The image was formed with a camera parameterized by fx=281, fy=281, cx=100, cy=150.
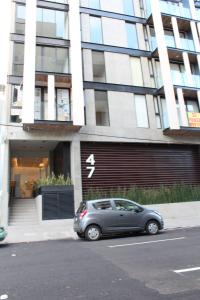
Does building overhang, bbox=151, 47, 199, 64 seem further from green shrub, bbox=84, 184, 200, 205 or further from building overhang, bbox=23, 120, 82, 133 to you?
green shrub, bbox=84, 184, 200, 205

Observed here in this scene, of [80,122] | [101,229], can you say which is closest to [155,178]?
[80,122]

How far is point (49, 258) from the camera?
7.79 meters

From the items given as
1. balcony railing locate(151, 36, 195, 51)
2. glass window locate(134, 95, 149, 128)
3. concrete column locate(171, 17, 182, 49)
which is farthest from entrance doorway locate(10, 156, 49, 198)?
concrete column locate(171, 17, 182, 49)

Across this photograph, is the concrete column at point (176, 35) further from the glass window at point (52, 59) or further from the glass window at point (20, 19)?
the glass window at point (20, 19)

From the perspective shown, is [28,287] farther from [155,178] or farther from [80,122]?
[155,178]

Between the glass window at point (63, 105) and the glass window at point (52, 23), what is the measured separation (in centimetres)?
424

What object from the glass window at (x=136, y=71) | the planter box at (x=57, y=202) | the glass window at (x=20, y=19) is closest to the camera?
the planter box at (x=57, y=202)

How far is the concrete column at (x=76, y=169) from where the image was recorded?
1711 cm

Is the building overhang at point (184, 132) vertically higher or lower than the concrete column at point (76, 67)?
lower

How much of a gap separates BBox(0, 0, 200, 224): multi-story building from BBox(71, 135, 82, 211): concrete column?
6cm

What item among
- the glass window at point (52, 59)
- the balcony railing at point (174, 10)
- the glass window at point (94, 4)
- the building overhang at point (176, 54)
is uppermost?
the glass window at point (94, 4)

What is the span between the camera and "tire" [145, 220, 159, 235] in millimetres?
11977

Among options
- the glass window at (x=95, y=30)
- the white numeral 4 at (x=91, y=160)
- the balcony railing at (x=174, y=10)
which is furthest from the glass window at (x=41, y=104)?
the balcony railing at (x=174, y=10)

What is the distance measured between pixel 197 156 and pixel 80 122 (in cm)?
986
